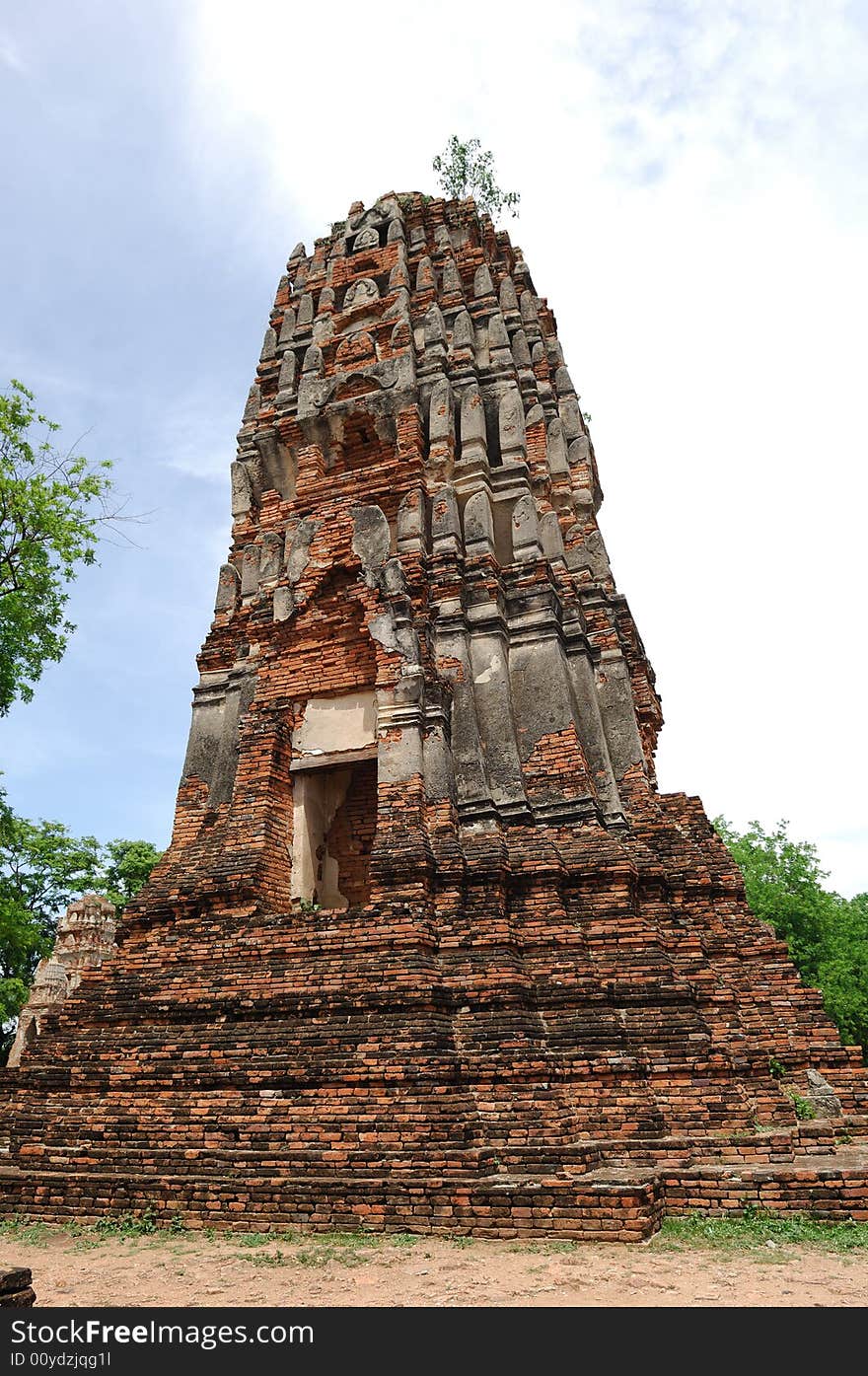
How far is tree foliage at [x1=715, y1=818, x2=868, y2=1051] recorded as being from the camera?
2128 centimetres

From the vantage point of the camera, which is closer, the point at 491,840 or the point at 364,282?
the point at 491,840

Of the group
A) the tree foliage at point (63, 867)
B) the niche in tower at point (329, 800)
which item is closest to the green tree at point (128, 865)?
the tree foliage at point (63, 867)

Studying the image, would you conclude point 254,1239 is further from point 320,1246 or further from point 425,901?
point 425,901

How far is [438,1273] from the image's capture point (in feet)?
16.5

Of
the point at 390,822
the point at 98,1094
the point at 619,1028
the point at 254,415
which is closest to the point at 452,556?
the point at 390,822

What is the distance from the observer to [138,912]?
9.92 metres

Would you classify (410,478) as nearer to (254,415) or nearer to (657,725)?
(254,415)

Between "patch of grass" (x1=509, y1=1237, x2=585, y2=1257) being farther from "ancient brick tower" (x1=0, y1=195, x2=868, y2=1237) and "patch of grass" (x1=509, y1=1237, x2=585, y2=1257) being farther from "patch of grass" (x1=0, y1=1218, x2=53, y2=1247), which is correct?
"patch of grass" (x1=0, y1=1218, x2=53, y2=1247)

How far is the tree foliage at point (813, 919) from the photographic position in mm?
21281

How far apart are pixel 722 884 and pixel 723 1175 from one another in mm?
5021

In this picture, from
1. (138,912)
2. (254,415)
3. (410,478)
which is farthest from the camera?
(254,415)

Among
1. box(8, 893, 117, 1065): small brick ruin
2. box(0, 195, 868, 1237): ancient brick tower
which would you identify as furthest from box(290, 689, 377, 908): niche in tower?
box(8, 893, 117, 1065): small brick ruin

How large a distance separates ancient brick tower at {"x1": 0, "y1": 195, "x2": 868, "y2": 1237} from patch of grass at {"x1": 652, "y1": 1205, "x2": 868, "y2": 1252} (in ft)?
0.46

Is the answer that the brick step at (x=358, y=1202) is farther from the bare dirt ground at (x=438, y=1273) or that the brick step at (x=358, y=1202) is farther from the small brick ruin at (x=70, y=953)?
the small brick ruin at (x=70, y=953)
